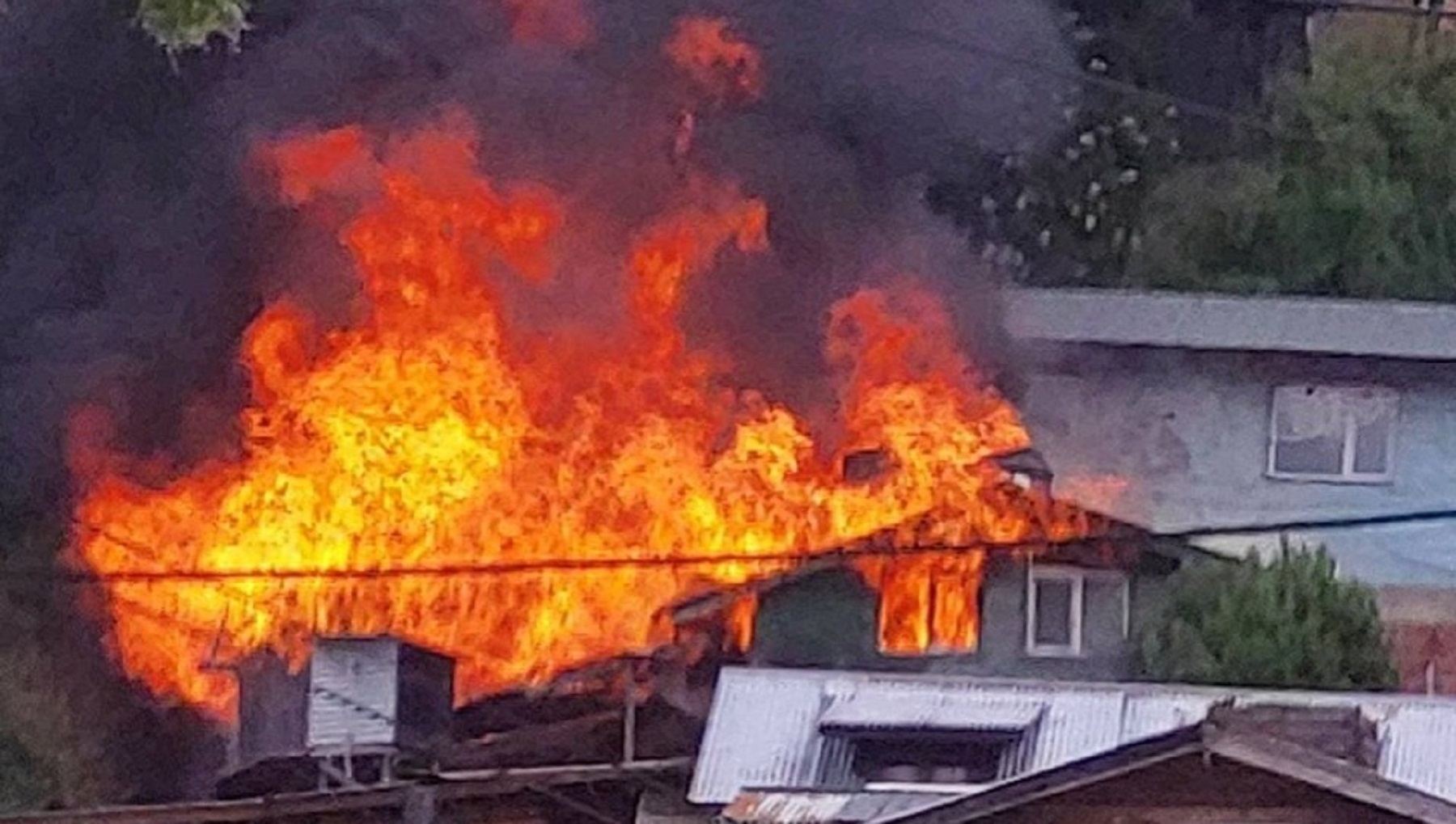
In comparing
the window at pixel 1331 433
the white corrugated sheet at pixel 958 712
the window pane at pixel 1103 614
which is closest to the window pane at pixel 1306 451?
the window at pixel 1331 433

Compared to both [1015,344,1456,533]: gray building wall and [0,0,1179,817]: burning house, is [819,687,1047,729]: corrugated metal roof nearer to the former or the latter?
[0,0,1179,817]: burning house

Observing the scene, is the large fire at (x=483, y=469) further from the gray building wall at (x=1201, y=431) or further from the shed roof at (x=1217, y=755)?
the shed roof at (x=1217, y=755)

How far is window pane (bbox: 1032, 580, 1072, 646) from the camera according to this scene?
28.0m

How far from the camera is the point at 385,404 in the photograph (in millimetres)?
27375

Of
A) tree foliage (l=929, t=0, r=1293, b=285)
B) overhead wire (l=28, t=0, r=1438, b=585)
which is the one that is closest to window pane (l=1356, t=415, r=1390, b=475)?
overhead wire (l=28, t=0, r=1438, b=585)

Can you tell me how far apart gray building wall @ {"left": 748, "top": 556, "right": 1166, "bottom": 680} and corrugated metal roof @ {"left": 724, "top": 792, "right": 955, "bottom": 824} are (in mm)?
6044

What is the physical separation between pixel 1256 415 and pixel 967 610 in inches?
215

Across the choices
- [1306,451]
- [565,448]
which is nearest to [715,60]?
[565,448]

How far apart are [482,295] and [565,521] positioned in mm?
2238

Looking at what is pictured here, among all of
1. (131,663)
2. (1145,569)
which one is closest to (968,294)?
(1145,569)

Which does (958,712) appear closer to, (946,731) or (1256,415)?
(946,731)

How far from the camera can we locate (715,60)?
104 feet

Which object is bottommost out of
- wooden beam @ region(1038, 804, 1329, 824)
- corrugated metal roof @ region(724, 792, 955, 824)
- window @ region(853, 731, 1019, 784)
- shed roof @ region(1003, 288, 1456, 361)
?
corrugated metal roof @ region(724, 792, 955, 824)

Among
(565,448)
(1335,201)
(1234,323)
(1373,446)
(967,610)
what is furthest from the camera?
(1335,201)
